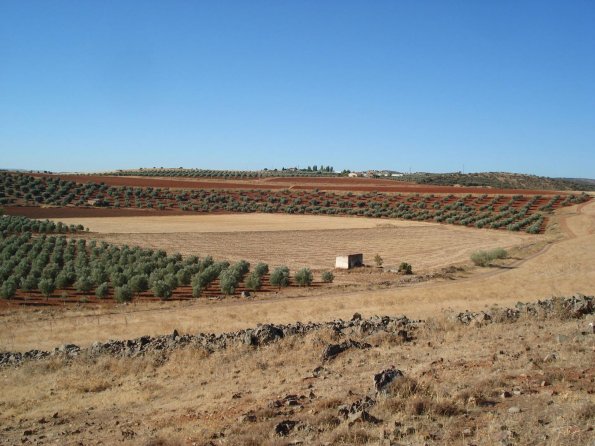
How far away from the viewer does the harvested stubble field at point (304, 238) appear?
1761 inches

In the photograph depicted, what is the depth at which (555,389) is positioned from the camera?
930 cm

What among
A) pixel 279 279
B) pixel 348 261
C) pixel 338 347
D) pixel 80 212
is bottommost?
pixel 279 279

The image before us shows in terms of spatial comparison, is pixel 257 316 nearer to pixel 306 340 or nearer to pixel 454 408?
pixel 306 340

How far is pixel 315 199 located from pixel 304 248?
52156mm

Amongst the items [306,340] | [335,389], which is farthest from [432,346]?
[335,389]

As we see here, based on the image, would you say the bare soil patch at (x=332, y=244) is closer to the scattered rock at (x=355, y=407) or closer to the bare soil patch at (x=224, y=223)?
the bare soil patch at (x=224, y=223)

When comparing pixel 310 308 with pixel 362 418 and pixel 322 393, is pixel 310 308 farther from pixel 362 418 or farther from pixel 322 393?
pixel 362 418

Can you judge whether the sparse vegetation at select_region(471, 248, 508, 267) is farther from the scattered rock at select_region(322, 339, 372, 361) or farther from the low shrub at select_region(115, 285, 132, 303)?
the scattered rock at select_region(322, 339, 372, 361)

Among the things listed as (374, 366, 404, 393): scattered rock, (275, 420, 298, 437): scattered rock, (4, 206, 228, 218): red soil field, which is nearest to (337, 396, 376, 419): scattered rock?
(374, 366, 404, 393): scattered rock

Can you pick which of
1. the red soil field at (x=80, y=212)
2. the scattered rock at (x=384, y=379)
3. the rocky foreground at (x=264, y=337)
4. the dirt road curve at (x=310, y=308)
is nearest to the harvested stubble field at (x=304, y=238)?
the red soil field at (x=80, y=212)

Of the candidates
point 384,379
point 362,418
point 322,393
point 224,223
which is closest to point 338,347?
point 322,393

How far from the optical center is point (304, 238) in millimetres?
58031

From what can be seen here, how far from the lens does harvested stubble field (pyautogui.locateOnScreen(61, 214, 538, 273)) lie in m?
44.7

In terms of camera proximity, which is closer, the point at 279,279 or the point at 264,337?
the point at 264,337
